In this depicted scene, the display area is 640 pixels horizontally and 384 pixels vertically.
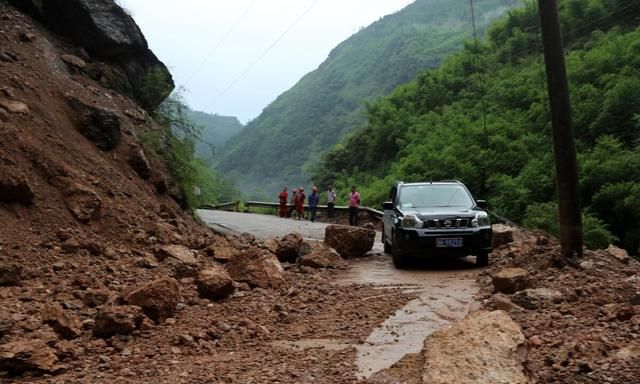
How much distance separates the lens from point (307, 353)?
16.8 ft

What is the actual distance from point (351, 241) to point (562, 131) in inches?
229

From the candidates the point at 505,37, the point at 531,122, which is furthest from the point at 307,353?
the point at 505,37

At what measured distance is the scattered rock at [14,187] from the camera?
717 cm

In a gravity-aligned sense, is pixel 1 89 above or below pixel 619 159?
above

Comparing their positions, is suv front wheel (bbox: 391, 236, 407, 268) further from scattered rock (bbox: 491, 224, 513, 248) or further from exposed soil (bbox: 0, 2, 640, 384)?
scattered rock (bbox: 491, 224, 513, 248)

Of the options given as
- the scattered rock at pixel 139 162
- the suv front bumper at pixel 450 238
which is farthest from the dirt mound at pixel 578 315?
the scattered rock at pixel 139 162

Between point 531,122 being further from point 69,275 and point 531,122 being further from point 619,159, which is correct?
point 69,275

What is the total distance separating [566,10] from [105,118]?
121ft

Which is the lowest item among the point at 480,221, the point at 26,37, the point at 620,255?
the point at 620,255

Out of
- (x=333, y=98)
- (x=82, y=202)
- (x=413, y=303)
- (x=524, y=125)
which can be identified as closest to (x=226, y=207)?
(x=524, y=125)

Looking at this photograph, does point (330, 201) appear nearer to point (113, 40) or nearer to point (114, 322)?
point (113, 40)

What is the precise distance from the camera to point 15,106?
8.88 m

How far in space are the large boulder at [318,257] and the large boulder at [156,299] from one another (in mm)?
4908

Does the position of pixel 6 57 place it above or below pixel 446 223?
above
